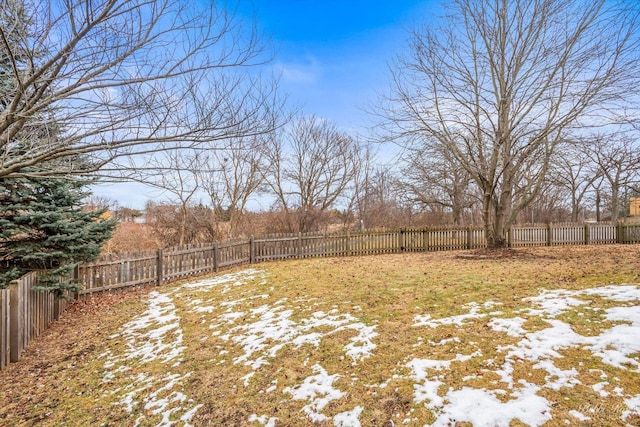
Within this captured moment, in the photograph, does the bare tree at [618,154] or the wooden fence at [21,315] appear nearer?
the wooden fence at [21,315]

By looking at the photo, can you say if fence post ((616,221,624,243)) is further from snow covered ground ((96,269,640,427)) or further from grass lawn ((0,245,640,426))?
snow covered ground ((96,269,640,427))

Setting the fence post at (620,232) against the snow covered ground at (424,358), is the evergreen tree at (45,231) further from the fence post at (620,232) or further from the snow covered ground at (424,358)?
the fence post at (620,232)

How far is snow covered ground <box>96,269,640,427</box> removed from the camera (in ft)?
7.84

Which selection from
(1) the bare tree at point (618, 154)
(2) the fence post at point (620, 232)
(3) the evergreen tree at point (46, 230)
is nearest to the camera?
(3) the evergreen tree at point (46, 230)

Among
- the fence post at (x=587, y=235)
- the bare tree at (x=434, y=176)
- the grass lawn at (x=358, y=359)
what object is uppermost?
the bare tree at (x=434, y=176)

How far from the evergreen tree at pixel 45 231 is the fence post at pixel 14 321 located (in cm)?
100

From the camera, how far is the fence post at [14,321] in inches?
169

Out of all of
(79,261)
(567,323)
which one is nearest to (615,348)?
(567,323)

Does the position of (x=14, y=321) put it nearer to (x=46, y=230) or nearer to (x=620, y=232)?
(x=46, y=230)

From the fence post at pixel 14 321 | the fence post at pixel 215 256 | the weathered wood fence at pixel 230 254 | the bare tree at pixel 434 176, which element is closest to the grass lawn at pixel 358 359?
the fence post at pixel 14 321

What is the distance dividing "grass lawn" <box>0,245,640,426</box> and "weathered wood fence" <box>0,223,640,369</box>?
1.62ft

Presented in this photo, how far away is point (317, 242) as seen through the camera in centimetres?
1221

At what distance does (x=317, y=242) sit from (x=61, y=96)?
9706 millimetres

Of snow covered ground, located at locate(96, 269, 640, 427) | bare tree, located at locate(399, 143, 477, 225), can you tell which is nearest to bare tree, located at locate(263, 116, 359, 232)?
bare tree, located at locate(399, 143, 477, 225)
